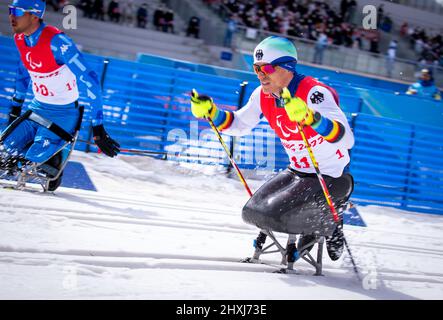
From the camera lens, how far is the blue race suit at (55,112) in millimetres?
5867

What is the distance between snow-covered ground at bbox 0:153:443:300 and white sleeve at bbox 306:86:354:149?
109cm

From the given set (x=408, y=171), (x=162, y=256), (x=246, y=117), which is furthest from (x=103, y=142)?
(x=408, y=171)

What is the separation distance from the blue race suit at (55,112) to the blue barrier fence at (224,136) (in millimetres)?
3301

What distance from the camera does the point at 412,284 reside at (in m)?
4.49

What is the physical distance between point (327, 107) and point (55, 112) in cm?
325

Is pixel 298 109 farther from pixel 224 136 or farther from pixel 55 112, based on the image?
pixel 224 136

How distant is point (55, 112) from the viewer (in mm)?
6125

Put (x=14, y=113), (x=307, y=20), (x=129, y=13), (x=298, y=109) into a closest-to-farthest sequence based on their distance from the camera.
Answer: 1. (x=298, y=109)
2. (x=14, y=113)
3. (x=307, y=20)
4. (x=129, y=13)

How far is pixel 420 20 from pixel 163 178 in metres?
11.7

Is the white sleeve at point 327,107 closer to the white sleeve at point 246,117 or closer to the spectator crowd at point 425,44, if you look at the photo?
the white sleeve at point 246,117

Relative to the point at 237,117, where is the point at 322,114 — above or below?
above

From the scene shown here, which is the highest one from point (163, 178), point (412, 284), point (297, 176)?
point (297, 176)
